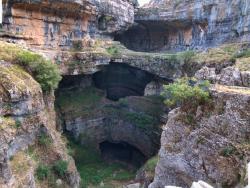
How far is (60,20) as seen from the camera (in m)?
23.2

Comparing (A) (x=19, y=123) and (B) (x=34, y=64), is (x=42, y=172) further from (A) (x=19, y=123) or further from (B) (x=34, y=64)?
(B) (x=34, y=64)

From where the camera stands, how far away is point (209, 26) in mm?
27016

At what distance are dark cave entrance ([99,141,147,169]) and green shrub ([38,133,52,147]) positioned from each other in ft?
34.3

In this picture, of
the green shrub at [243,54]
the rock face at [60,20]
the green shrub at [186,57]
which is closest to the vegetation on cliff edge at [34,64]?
the rock face at [60,20]

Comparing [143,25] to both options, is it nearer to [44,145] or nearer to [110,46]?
[110,46]

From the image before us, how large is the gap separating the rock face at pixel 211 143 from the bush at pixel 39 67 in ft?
23.9

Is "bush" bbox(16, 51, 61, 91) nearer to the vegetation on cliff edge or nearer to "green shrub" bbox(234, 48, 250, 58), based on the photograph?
the vegetation on cliff edge

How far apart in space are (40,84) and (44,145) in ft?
10.4

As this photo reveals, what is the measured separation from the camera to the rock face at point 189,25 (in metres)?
24.7

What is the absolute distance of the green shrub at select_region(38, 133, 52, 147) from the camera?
14.6 m

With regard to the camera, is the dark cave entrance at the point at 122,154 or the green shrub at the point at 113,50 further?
the green shrub at the point at 113,50

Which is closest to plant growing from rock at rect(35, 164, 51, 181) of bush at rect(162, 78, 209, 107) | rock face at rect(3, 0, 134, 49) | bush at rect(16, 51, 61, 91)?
bush at rect(16, 51, 61, 91)

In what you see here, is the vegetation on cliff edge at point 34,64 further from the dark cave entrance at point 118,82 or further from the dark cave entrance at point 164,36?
the dark cave entrance at point 164,36

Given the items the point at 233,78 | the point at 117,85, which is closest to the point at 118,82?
the point at 117,85
